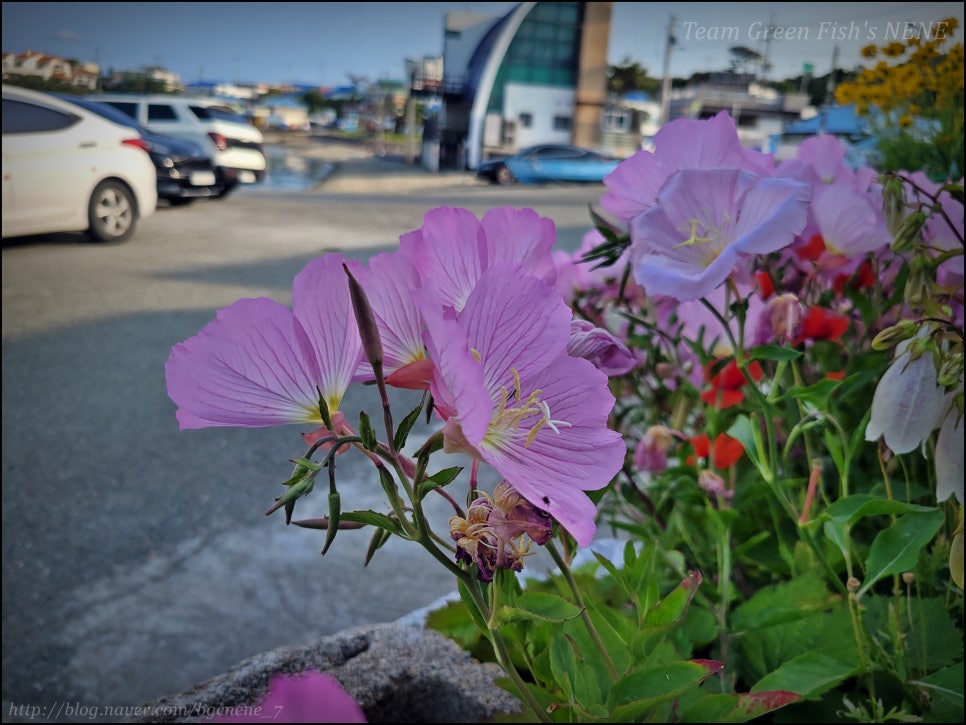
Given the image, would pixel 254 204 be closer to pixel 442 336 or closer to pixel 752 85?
pixel 442 336

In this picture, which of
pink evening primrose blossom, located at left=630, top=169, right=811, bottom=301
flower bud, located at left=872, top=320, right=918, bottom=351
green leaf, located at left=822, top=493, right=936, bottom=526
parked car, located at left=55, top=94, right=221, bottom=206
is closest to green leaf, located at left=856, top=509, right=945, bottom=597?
green leaf, located at left=822, top=493, right=936, bottom=526

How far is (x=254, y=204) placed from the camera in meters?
9.90

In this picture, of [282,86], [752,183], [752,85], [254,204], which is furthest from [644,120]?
[752,183]

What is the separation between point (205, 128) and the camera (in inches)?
394

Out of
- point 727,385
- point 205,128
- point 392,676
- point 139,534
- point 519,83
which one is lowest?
point 139,534

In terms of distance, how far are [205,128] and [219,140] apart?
301mm

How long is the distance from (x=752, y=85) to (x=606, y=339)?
36.5 m

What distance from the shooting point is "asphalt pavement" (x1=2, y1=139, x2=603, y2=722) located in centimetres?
168

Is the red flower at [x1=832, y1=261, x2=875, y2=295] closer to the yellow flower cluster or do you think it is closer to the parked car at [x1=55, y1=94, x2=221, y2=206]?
the yellow flower cluster

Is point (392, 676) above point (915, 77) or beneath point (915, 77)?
beneath

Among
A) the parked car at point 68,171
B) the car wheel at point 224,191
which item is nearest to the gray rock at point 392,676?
the parked car at point 68,171

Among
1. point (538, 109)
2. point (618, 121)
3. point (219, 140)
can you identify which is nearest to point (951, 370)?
point (219, 140)

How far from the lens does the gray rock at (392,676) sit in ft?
2.28

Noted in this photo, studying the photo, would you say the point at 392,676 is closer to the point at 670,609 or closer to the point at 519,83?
the point at 670,609
